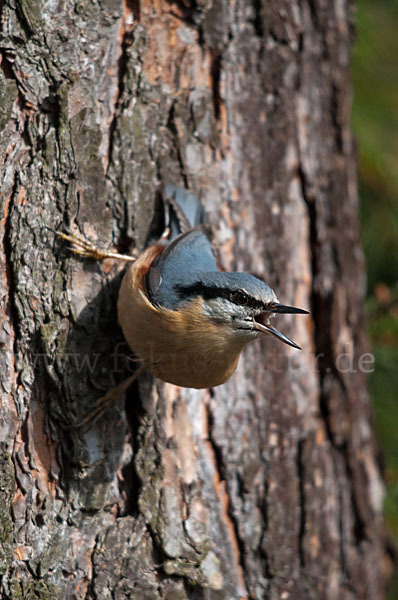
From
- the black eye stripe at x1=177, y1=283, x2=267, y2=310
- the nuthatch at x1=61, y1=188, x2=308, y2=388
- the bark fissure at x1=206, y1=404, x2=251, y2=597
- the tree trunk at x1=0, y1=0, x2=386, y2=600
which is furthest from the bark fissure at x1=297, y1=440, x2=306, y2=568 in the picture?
the black eye stripe at x1=177, y1=283, x2=267, y2=310

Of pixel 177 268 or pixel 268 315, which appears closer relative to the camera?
pixel 268 315

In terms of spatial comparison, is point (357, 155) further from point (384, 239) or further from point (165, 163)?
point (165, 163)

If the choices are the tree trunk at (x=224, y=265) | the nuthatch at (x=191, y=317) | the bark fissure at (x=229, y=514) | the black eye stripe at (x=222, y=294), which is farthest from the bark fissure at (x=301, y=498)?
the black eye stripe at (x=222, y=294)

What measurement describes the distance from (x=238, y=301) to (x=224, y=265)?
0.41 metres

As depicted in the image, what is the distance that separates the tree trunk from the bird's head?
1.10ft

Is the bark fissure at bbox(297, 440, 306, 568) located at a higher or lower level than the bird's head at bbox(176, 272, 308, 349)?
lower

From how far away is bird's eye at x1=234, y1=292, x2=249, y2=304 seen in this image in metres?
2.21

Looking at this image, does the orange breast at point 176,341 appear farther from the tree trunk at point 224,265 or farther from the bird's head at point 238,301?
the tree trunk at point 224,265

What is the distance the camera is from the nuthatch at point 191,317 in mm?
2184

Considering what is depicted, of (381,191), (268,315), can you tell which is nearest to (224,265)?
(268,315)

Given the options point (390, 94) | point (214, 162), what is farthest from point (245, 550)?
point (390, 94)

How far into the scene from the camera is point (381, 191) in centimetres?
344

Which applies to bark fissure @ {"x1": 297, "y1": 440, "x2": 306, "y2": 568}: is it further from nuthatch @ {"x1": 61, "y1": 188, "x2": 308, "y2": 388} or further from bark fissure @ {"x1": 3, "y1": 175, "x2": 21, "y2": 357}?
bark fissure @ {"x1": 3, "y1": 175, "x2": 21, "y2": 357}

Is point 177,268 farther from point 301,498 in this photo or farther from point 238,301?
point 301,498
